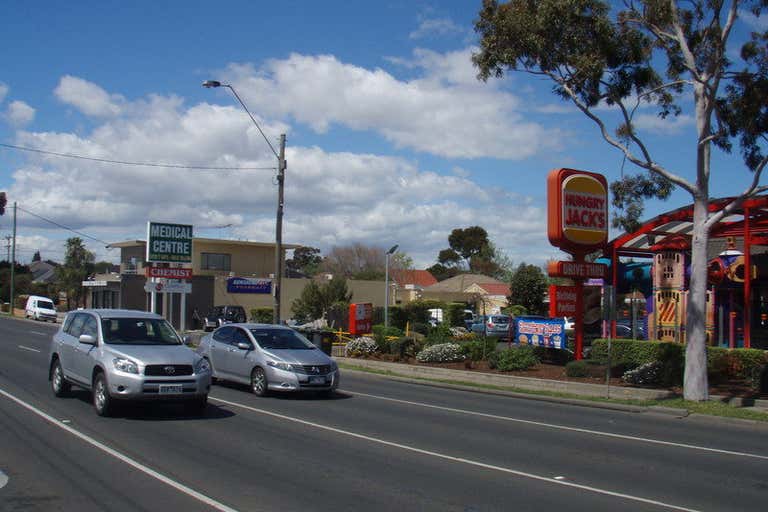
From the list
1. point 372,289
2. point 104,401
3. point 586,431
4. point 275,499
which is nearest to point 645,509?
point 275,499

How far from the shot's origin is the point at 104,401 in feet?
39.7

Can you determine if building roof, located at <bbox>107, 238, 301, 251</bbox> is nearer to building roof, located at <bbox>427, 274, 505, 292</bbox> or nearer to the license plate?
building roof, located at <bbox>427, 274, 505, 292</bbox>

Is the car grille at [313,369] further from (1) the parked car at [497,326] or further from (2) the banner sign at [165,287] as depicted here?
(2) the banner sign at [165,287]

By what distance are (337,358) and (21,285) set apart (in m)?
73.0

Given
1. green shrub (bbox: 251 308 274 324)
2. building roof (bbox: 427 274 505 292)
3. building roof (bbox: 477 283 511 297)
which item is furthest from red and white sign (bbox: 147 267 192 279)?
building roof (bbox: 477 283 511 297)

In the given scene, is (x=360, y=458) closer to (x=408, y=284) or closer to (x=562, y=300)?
(x=562, y=300)

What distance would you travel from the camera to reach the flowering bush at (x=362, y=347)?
28156 mm

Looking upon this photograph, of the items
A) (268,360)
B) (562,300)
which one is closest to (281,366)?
(268,360)

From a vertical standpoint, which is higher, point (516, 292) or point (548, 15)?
point (548, 15)

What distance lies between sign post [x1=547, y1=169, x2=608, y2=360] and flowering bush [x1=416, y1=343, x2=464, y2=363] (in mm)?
4236

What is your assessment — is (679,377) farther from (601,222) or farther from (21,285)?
(21,285)

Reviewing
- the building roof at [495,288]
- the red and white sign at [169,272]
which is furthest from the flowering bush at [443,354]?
the building roof at [495,288]

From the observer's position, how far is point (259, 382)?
16109 mm

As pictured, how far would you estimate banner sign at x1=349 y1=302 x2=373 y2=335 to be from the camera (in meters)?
33.2
